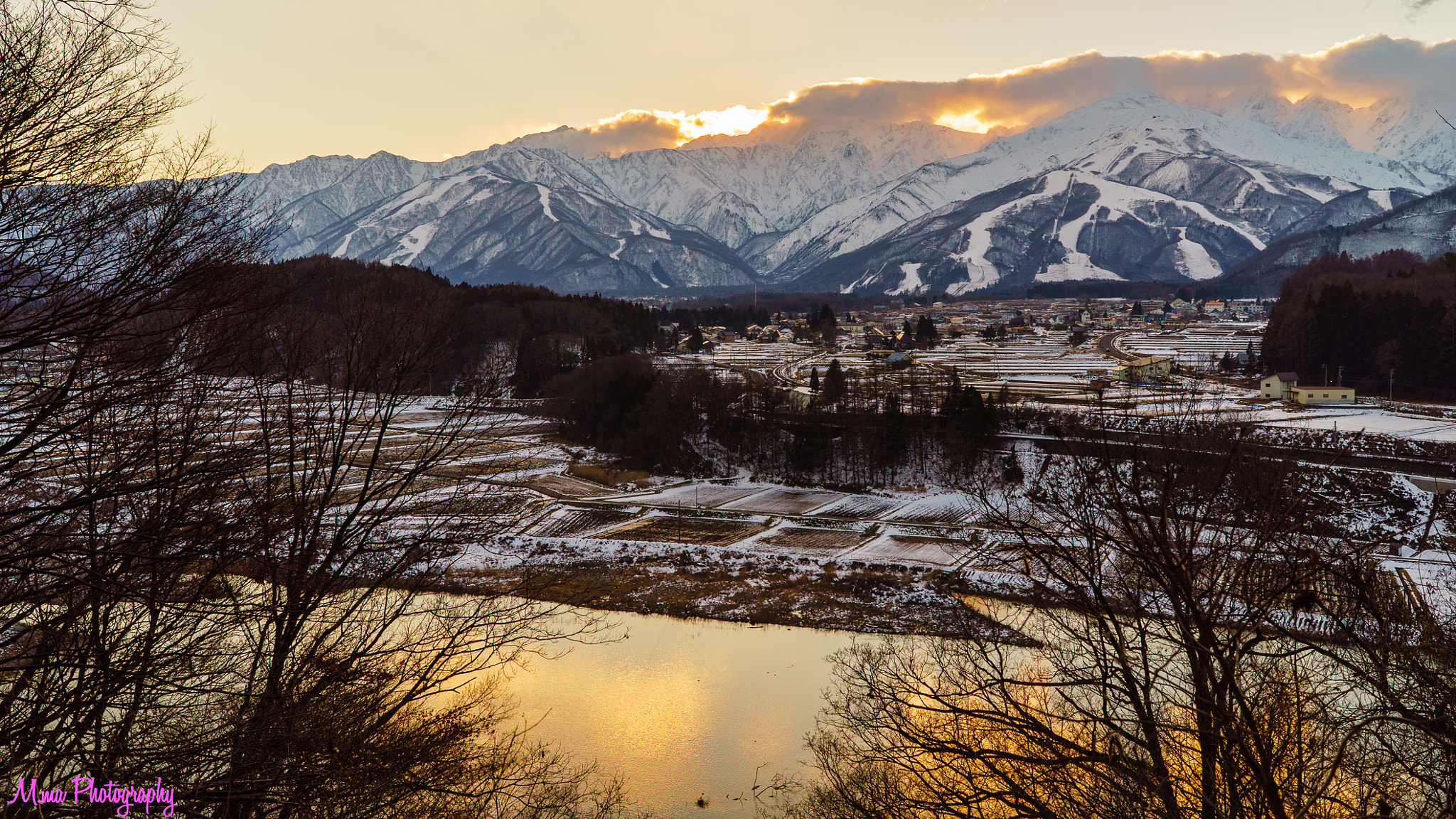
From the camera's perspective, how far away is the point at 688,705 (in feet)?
49.9

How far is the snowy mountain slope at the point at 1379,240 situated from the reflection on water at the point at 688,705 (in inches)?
4810

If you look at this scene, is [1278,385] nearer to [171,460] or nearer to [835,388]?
[835,388]

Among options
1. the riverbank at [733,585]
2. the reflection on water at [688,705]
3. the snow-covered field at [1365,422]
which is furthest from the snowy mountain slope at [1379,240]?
the reflection on water at [688,705]

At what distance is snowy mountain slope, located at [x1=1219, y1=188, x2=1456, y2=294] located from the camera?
12750 centimetres

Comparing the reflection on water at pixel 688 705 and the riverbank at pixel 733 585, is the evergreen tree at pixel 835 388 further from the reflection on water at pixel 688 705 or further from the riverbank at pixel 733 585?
the reflection on water at pixel 688 705

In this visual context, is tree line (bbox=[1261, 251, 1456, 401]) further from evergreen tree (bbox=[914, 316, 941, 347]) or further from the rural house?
evergreen tree (bbox=[914, 316, 941, 347])

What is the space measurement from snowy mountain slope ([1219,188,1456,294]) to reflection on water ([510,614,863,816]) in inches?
4810

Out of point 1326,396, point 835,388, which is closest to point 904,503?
point 835,388

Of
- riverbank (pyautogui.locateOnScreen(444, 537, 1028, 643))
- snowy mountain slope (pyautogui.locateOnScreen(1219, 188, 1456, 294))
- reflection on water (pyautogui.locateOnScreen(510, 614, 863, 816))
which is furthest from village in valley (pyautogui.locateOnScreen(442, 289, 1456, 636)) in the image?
snowy mountain slope (pyautogui.locateOnScreen(1219, 188, 1456, 294))

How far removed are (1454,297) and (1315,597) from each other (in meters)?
65.4

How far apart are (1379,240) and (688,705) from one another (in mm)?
160862

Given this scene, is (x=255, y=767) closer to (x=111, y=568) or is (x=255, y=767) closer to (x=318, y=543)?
(x=111, y=568)

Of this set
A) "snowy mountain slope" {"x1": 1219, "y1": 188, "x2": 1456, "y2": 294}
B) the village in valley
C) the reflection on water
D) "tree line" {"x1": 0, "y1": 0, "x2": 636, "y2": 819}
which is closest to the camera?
"tree line" {"x1": 0, "y1": 0, "x2": 636, "y2": 819}

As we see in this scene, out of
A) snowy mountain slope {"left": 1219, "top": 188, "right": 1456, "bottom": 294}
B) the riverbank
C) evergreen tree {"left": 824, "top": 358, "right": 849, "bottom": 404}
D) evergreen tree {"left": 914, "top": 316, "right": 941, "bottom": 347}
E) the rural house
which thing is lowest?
the riverbank
